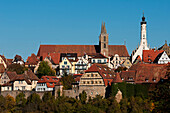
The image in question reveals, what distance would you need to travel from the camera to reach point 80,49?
125625 millimetres

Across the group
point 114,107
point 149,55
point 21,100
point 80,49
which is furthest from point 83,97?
point 80,49

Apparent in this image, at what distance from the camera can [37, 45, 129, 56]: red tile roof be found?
409ft

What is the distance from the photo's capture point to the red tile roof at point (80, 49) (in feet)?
409

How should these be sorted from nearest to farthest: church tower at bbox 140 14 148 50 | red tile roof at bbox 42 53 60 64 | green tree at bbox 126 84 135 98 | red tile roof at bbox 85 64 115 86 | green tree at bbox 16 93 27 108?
green tree at bbox 126 84 135 98, red tile roof at bbox 85 64 115 86, green tree at bbox 16 93 27 108, red tile roof at bbox 42 53 60 64, church tower at bbox 140 14 148 50

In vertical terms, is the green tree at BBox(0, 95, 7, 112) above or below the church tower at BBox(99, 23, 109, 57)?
below

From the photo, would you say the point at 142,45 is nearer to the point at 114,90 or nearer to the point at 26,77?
the point at 26,77

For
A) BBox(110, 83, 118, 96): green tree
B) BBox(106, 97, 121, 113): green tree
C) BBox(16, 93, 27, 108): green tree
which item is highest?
BBox(110, 83, 118, 96): green tree

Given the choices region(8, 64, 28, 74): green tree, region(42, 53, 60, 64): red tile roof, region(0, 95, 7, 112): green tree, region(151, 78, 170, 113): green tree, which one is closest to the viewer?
region(151, 78, 170, 113): green tree

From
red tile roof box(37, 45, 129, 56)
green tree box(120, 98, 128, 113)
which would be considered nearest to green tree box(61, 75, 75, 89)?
green tree box(120, 98, 128, 113)

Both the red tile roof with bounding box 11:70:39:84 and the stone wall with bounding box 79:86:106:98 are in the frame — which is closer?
the stone wall with bounding box 79:86:106:98

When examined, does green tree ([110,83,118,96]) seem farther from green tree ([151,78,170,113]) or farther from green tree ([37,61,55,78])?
green tree ([151,78,170,113])

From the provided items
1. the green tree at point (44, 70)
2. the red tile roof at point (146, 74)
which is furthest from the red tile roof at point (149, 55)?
the red tile roof at point (146, 74)

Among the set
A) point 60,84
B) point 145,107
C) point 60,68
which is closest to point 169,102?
point 145,107

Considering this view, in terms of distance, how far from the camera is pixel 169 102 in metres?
34.2
